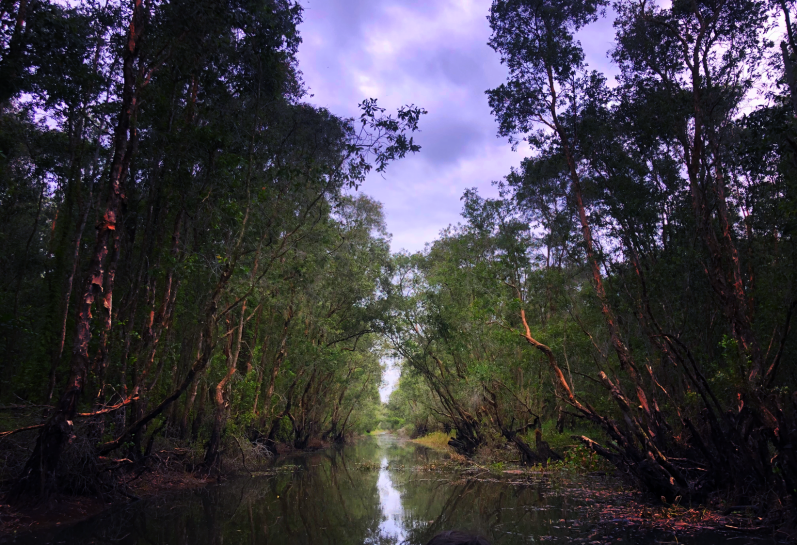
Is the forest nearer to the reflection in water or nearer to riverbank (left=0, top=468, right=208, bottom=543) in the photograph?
riverbank (left=0, top=468, right=208, bottom=543)

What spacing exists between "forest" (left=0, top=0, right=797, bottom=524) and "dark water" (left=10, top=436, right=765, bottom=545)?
127 cm

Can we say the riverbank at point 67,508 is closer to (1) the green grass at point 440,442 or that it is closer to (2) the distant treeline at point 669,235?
(2) the distant treeline at point 669,235

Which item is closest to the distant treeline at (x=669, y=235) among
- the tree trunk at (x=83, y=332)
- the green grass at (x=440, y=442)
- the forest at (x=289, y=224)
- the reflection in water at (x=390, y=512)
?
Result: the forest at (x=289, y=224)

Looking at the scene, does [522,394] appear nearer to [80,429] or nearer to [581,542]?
[581,542]

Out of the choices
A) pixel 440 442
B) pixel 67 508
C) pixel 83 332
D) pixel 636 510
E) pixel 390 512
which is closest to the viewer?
pixel 67 508

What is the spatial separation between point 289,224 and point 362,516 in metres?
8.62

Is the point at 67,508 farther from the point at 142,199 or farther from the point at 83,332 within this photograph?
the point at 142,199

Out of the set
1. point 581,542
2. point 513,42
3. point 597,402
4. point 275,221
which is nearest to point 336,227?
point 275,221

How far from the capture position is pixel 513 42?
13.8 m

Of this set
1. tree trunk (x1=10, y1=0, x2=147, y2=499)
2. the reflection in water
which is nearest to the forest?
tree trunk (x1=10, y1=0, x2=147, y2=499)

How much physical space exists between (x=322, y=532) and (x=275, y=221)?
333 inches

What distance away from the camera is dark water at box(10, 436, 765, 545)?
6.88 metres

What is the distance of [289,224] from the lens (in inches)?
573

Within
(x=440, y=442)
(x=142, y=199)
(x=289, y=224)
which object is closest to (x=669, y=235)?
(x=289, y=224)
